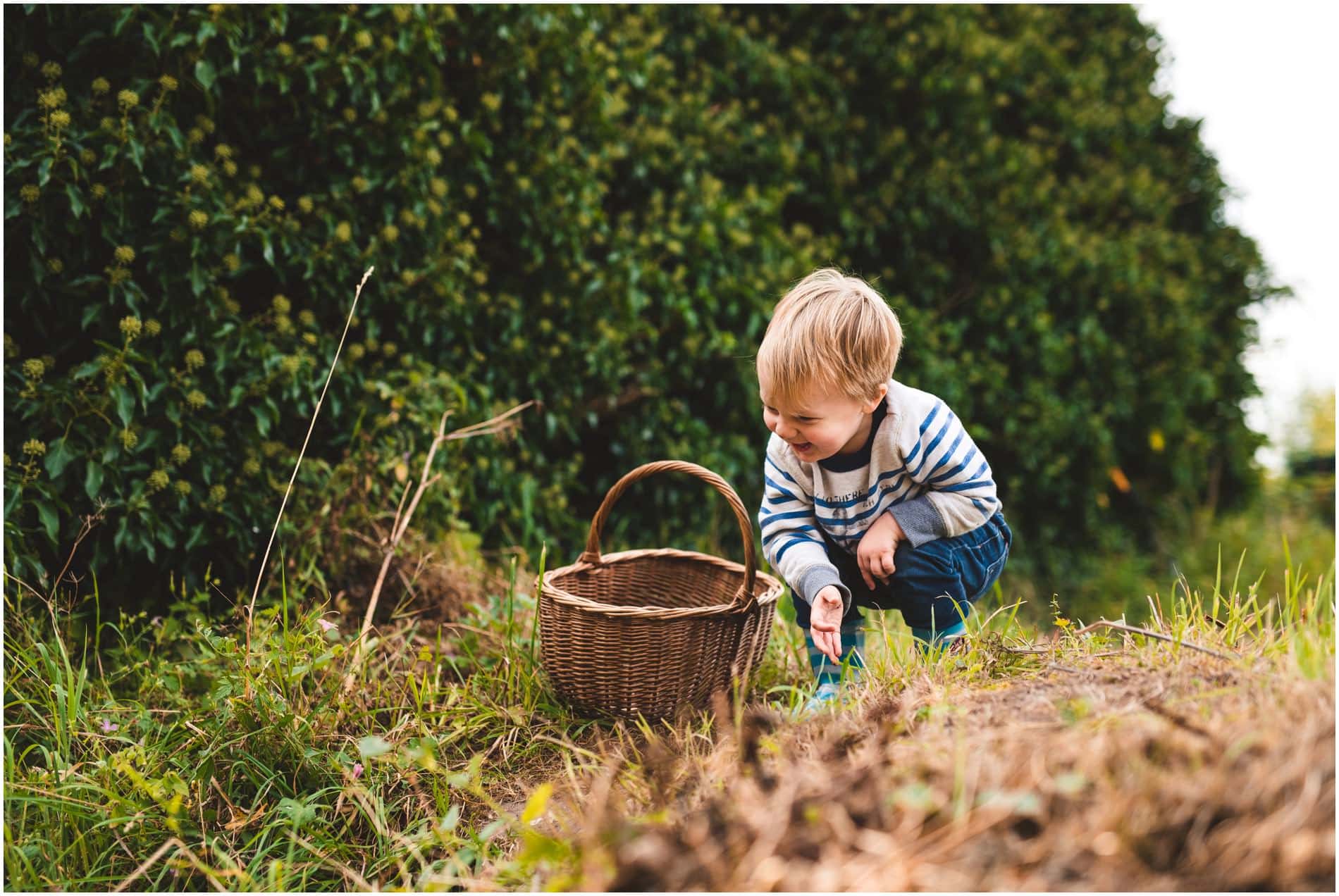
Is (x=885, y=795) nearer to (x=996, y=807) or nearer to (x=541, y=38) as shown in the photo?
(x=996, y=807)

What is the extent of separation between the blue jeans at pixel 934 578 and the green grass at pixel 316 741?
0.11 m

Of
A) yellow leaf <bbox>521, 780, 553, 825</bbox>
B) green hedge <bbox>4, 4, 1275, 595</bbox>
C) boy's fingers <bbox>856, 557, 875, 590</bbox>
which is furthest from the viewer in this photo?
green hedge <bbox>4, 4, 1275, 595</bbox>

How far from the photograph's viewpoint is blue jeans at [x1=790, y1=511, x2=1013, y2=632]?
94.7 inches

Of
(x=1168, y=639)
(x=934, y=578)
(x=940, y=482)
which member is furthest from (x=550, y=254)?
(x=1168, y=639)

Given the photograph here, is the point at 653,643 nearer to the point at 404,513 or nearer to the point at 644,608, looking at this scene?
the point at 644,608

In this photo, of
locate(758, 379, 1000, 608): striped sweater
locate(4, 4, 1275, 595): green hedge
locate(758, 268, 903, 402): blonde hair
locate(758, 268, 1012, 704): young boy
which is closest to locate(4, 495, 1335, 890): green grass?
locate(758, 268, 1012, 704): young boy

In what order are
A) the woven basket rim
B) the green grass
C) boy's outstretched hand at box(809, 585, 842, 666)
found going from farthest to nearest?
1. the woven basket rim
2. boy's outstretched hand at box(809, 585, 842, 666)
3. the green grass

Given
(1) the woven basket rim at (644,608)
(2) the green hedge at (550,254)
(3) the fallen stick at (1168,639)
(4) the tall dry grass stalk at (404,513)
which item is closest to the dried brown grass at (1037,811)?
(3) the fallen stick at (1168,639)

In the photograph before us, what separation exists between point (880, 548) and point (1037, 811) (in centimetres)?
126

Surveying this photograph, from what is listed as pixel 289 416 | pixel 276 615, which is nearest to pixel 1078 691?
pixel 276 615

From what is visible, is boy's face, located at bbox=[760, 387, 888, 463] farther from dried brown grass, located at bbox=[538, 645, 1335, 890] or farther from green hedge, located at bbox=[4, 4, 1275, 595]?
green hedge, located at bbox=[4, 4, 1275, 595]

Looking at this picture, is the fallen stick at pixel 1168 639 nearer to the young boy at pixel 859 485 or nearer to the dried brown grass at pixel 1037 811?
the dried brown grass at pixel 1037 811

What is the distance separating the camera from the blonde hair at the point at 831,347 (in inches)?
87.3

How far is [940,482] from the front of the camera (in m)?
2.46
